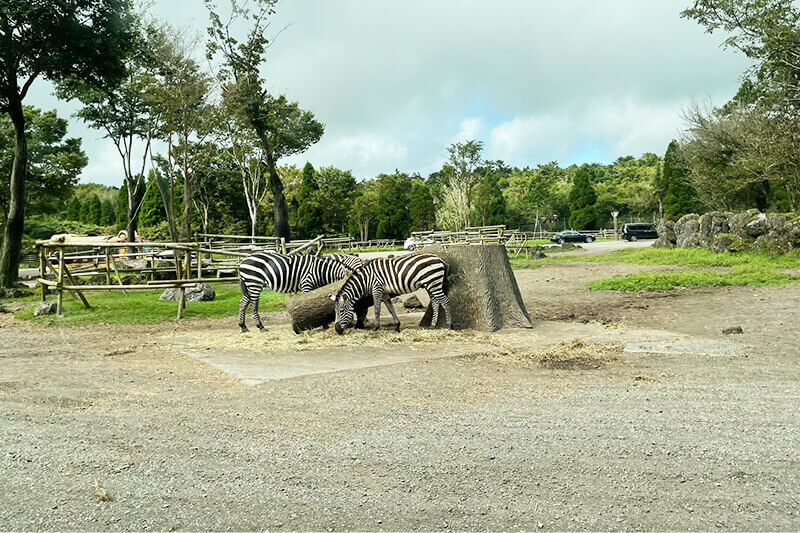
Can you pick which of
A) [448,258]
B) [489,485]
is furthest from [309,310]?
[489,485]

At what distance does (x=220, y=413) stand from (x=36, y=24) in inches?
662

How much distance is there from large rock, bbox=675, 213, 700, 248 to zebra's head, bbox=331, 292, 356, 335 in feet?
69.0

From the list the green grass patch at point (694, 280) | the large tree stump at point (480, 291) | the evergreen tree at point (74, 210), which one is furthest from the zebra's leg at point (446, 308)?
the evergreen tree at point (74, 210)

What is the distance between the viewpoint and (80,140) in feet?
108

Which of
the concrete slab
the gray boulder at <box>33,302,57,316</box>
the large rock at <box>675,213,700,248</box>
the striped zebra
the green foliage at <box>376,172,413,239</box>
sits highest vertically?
the green foliage at <box>376,172,413,239</box>

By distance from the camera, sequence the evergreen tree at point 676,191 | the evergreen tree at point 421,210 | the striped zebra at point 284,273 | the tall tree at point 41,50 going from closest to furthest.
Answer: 1. the striped zebra at point 284,273
2. the tall tree at point 41,50
3. the evergreen tree at point 676,191
4. the evergreen tree at point 421,210

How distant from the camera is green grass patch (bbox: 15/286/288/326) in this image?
11.4m

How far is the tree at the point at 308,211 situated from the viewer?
49.1 m

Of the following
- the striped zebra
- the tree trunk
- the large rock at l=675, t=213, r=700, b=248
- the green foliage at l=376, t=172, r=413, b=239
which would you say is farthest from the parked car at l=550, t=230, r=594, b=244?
the striped zebra

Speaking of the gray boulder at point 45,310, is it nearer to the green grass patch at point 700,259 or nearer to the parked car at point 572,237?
the green grass patch at point 700,259

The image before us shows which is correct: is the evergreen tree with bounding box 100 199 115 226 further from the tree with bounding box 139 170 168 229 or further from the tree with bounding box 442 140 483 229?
the tree with bounding box 442 140 483 229

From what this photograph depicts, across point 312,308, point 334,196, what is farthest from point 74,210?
point 312,308

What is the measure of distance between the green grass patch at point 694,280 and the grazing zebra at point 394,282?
6881 mm

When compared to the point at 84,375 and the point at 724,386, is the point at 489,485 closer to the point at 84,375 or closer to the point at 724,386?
the point at 724,386
